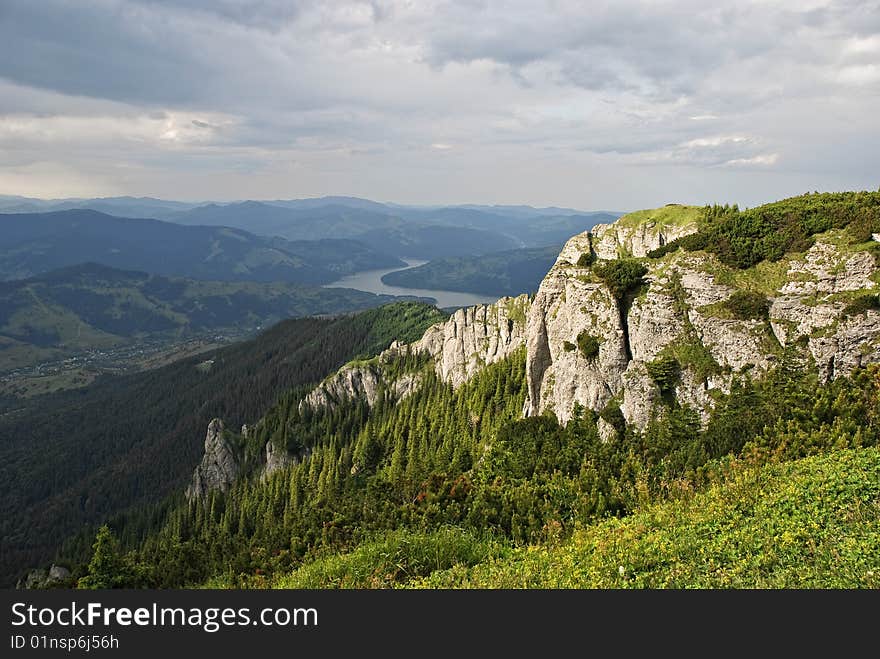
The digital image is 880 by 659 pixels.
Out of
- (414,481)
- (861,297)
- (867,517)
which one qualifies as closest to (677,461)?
(867,517)

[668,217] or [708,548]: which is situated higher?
[668,217]

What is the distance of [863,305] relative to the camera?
3847 centimetres

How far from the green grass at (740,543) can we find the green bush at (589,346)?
876 inches

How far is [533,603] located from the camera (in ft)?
50.0

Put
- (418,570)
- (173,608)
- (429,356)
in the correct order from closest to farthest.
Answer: (173,608) → (418,570) → (429,356)

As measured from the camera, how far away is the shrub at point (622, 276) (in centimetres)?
5100

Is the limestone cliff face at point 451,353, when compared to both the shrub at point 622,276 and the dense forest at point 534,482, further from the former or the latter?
the shrub at point 622,276

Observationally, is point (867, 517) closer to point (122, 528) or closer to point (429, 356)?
point (429, 356)

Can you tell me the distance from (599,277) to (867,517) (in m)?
35.5

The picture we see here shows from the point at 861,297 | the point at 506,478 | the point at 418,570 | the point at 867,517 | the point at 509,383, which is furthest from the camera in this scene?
the point at 509,383

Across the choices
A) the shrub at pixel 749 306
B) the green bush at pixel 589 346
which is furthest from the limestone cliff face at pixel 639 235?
the green bush at pixel 589 346

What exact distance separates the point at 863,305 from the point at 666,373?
15.0m

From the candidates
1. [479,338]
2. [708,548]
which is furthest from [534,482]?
[479,338]

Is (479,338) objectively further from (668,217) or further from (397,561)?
(397,561)
